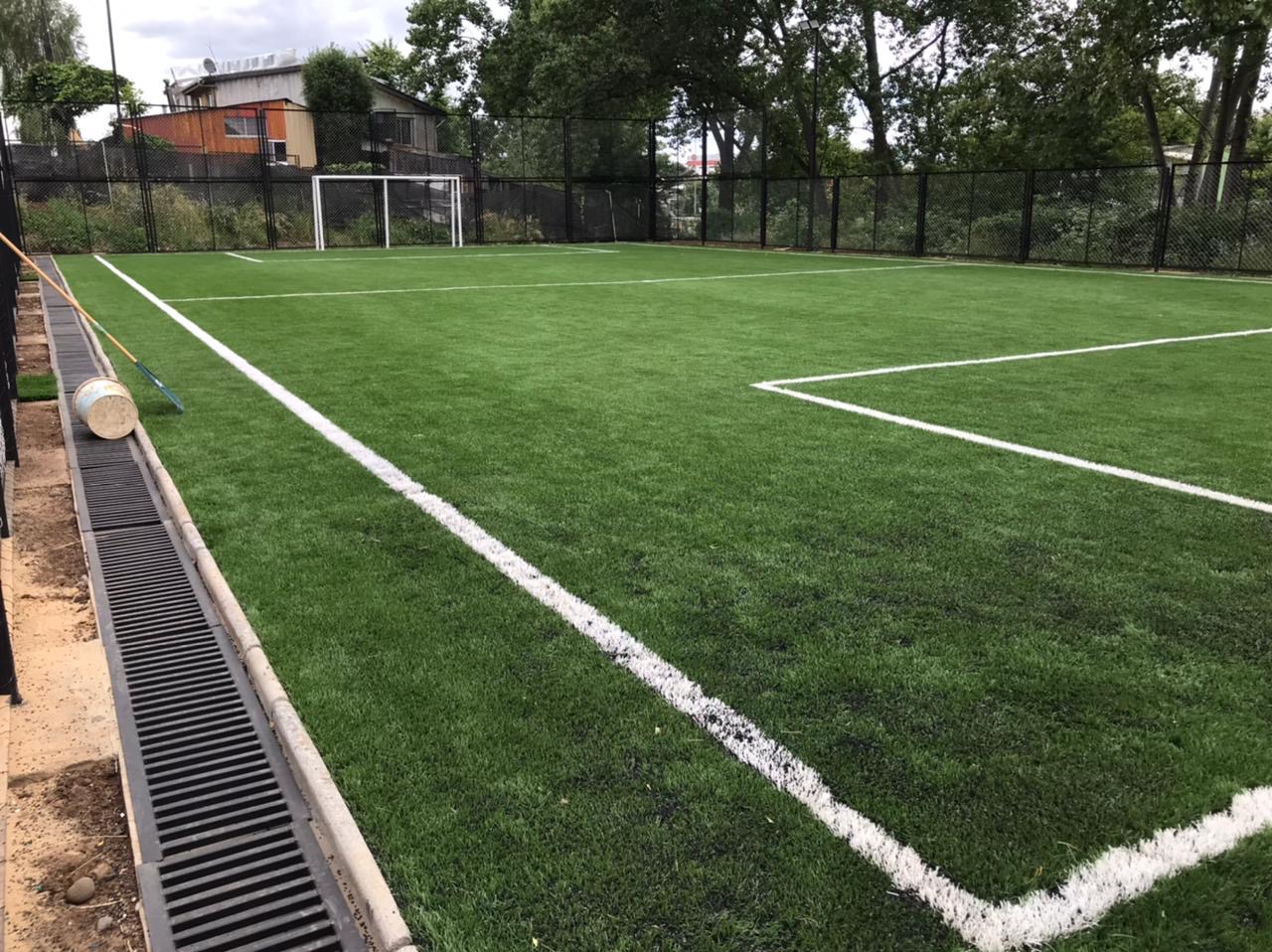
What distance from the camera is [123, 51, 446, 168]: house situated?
30.0 metres

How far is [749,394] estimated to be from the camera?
712 centimetres

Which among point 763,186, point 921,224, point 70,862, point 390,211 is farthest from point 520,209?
point 70,862

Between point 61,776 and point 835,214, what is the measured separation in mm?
25301

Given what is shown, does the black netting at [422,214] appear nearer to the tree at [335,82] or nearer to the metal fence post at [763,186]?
the metal fence post at [763,186]

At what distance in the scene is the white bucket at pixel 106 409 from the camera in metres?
5.80

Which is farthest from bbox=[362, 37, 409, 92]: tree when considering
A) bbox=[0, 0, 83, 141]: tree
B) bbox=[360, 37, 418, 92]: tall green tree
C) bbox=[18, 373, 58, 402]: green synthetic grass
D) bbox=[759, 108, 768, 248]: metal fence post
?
bbox=[18, 373, 58, 402]: green synthetic grass

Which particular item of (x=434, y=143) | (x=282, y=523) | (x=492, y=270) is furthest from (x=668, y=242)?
(x=282, y=523)

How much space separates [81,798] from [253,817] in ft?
1.54

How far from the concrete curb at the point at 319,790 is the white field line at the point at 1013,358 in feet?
15.8

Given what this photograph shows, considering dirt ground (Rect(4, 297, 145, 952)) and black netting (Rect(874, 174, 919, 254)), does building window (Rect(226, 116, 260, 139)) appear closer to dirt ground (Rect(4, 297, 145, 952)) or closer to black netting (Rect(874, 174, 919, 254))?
black netting (Rect(874, 174, 919, 254))

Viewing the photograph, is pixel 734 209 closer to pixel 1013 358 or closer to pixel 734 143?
pixel 734 143

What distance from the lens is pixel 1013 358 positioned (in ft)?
28.9

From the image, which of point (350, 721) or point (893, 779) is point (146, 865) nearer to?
point (350, 721)

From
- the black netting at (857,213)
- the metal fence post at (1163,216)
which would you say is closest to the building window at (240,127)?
the black netting at (857,213)
